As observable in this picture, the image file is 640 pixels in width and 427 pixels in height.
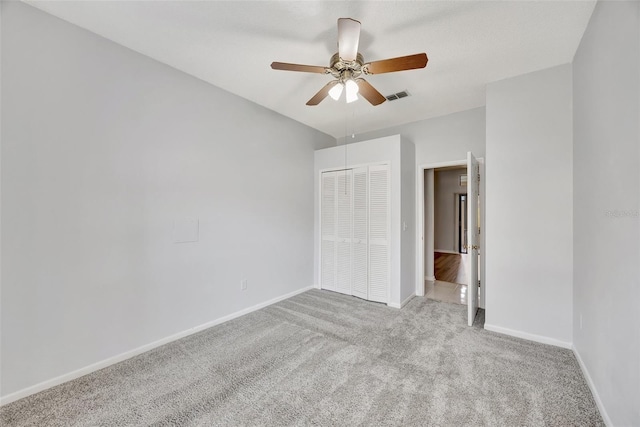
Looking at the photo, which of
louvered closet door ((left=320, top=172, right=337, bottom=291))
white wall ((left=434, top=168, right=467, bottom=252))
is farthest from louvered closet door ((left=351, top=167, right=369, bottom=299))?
white wall ((left=434, top=168, right=467, bottom=252))

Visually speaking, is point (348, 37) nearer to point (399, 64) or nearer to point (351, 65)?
point (351, 65)

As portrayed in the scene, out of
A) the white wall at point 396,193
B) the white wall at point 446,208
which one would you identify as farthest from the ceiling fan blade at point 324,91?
the white wall at point 446,208

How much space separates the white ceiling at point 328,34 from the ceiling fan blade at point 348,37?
0.93ft

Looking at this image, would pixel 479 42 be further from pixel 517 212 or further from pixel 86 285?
pixel 86 285

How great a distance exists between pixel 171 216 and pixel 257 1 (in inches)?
79.7

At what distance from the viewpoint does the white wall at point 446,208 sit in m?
8.07

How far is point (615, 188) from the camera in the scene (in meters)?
1.47

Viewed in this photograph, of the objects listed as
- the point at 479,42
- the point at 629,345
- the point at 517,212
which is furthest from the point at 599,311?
the point at 479,42

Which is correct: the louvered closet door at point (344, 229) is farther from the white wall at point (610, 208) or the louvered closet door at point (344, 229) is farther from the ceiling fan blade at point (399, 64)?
the white wall at point (610, 208)

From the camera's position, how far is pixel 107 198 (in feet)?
7.03

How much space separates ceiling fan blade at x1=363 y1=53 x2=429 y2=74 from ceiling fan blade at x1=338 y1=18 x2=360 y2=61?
166 mm

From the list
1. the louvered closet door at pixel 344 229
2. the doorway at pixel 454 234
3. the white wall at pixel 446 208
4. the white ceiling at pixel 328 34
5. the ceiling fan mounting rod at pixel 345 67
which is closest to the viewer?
the white ceiling at pixel 328 34

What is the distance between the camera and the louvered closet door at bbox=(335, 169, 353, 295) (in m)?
4.00

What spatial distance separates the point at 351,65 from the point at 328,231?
8.94 ft
